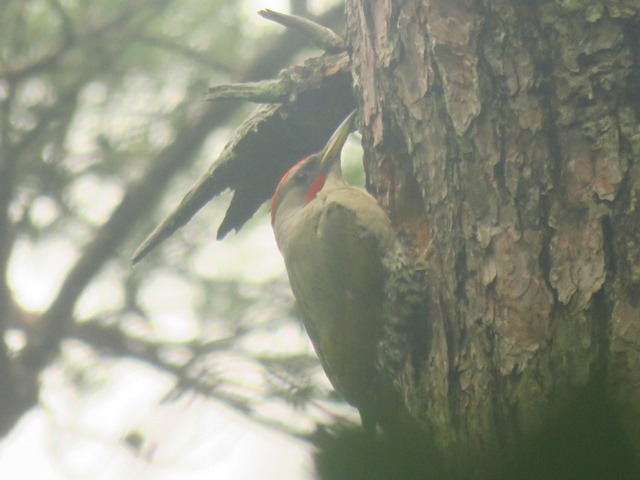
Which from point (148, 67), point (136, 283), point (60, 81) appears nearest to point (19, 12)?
point (60, 81)

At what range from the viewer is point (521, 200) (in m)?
2.08

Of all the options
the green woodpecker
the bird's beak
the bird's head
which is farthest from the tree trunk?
the bird's head

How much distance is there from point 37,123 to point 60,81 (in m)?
0.34

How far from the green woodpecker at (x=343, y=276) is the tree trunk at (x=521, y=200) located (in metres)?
0.52

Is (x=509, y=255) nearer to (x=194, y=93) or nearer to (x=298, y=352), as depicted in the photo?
(x=298, y=352)

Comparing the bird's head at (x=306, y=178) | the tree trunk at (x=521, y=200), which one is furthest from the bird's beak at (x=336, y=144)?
the tree trunk at (x=521, y=200)

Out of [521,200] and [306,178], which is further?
[306,178]

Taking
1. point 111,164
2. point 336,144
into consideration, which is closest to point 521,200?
point 336,144

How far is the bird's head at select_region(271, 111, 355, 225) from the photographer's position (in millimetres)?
3520

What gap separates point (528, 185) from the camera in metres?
2.07

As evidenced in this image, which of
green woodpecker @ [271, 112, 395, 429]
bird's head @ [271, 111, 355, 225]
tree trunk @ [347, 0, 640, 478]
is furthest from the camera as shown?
bird's head @ [271, 111, 355, 225]

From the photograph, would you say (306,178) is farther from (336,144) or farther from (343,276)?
(343,276)

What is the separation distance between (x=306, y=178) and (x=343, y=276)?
68cm

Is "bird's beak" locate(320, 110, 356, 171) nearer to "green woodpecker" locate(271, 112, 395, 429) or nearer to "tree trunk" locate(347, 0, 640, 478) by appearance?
"green woodpecker" locate(271, 112, 395, 429)
